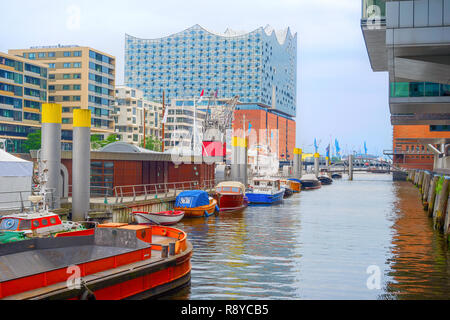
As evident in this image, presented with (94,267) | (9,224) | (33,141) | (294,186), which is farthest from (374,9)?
(33,141)

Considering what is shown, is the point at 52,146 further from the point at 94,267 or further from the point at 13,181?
the point at 94,267

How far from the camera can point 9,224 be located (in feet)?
72.7

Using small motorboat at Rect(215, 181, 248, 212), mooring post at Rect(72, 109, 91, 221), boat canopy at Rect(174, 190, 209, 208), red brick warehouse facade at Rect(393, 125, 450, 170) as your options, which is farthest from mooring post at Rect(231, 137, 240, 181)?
red brick warehouse facade at Rect(393, 125, 450, 170)

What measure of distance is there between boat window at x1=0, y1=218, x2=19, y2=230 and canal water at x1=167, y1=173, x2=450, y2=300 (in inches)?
321

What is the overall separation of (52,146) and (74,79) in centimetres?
11059

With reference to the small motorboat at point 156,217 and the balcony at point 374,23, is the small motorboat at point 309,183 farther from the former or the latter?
the small motorboat at point 156,217

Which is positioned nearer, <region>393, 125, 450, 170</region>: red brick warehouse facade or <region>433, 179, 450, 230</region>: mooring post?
<region>433, 179, 450, 230</region>: mooring post

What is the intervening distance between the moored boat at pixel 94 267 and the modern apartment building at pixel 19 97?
341ft

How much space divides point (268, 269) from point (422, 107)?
131ft

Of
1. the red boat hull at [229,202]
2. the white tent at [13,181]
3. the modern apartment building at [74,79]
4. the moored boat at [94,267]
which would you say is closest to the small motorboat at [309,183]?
the red boat hull at [229,202]

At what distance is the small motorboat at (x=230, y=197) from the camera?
172 feet

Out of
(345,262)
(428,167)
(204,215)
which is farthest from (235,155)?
(428,167)

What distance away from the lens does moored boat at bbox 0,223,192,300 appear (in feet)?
47.1

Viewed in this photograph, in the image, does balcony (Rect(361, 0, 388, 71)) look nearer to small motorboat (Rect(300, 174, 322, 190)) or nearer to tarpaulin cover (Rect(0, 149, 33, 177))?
tarpaulin cover (Rect(0, 149, 33, 177))
